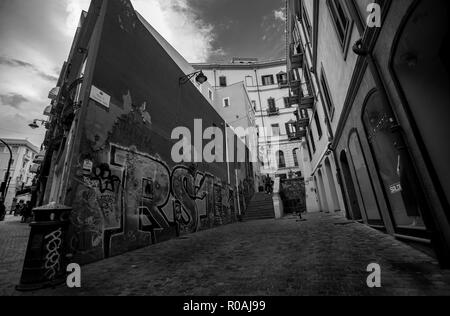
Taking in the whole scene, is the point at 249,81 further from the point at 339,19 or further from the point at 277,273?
the point at 277,273

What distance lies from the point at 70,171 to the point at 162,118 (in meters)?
4.62

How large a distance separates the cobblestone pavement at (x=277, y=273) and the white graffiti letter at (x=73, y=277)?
11 centimetres

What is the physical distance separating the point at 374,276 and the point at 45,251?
514 cm

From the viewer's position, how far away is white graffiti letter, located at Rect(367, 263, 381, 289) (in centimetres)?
253

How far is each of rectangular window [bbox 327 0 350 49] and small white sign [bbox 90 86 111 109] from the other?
6976 mm

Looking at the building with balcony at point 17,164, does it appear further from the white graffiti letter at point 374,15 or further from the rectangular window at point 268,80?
the white graffiti letter at point 374,15

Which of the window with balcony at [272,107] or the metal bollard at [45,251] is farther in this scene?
the window with balcony at [272,107]

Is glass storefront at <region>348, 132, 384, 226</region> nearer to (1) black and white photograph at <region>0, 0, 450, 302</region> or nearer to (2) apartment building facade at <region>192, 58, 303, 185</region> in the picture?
(1) black and white photograph at <region>0, 0, 450, 302</region>

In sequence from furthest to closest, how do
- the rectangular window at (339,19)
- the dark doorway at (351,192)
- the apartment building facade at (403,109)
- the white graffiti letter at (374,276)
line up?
the dark doorway at (351,192), the rectangular window at (339,19), the apartment building facade at (403,109), the white graffiti letter at (374,276)

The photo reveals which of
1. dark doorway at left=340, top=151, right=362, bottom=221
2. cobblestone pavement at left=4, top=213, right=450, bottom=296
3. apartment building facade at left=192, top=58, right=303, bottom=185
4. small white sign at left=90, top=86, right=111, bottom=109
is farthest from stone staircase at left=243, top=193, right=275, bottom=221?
small white sign at left=90, top=86, right=111, bottom=109

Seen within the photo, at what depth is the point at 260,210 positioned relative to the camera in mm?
17516

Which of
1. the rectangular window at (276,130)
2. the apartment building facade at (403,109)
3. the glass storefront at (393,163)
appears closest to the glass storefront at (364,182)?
the apartment building facade at (403,109)

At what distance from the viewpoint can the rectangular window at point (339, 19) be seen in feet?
18.7
